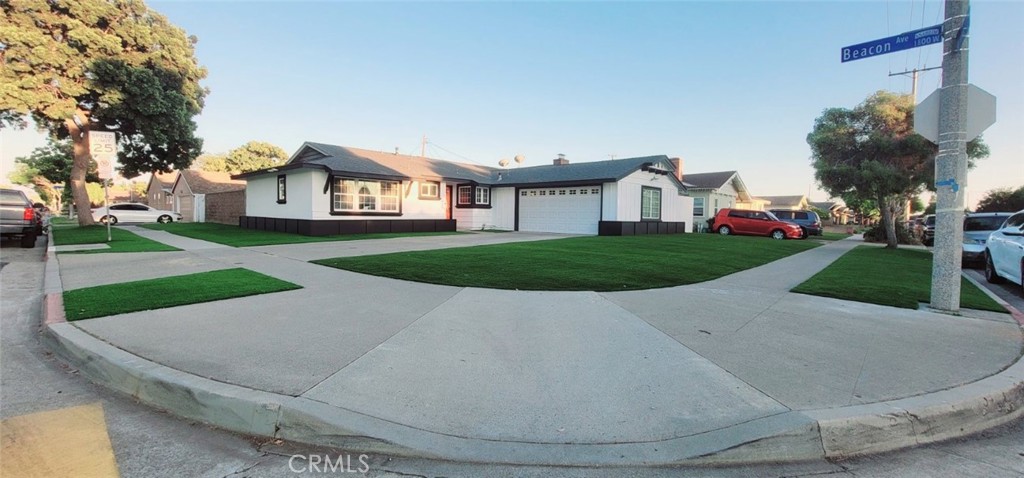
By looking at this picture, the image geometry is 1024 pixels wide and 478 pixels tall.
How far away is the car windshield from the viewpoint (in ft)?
48.8

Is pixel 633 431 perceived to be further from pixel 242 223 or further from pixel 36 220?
pixel 242 223

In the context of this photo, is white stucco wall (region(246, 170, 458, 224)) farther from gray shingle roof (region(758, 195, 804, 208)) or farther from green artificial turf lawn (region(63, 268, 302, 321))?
gray shingle roof (region(758, 195, 804, 208))

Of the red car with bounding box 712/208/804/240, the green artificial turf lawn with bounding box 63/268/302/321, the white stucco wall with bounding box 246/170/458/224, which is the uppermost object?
the white stucco wall with bounding box 246/170/458/224

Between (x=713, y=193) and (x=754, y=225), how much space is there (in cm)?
847

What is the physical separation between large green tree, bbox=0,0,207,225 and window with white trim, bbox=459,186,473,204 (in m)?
13.3

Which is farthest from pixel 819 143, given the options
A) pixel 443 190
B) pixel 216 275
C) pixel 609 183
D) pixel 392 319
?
pixel 216 275

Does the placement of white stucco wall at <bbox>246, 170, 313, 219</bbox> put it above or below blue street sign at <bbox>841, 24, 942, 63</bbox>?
below

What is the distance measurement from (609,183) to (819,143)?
28.7 ft

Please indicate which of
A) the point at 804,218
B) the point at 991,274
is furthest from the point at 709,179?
the point at 991,274

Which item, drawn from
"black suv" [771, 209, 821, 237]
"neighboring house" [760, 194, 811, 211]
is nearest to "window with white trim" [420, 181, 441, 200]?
"black suv" [771, 209, 821, 237]

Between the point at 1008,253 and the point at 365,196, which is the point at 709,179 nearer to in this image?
the point at 365,196

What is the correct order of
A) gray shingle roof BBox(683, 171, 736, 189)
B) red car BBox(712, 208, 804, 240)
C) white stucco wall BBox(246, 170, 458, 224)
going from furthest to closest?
gray shingle roof BBox(683, 171, 736, 189) < red car BBox(712, 208, 804, 240) < white stucco wall BBox(246, 170, 458, 224)

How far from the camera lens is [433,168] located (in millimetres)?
25250

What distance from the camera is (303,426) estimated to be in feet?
10.1
